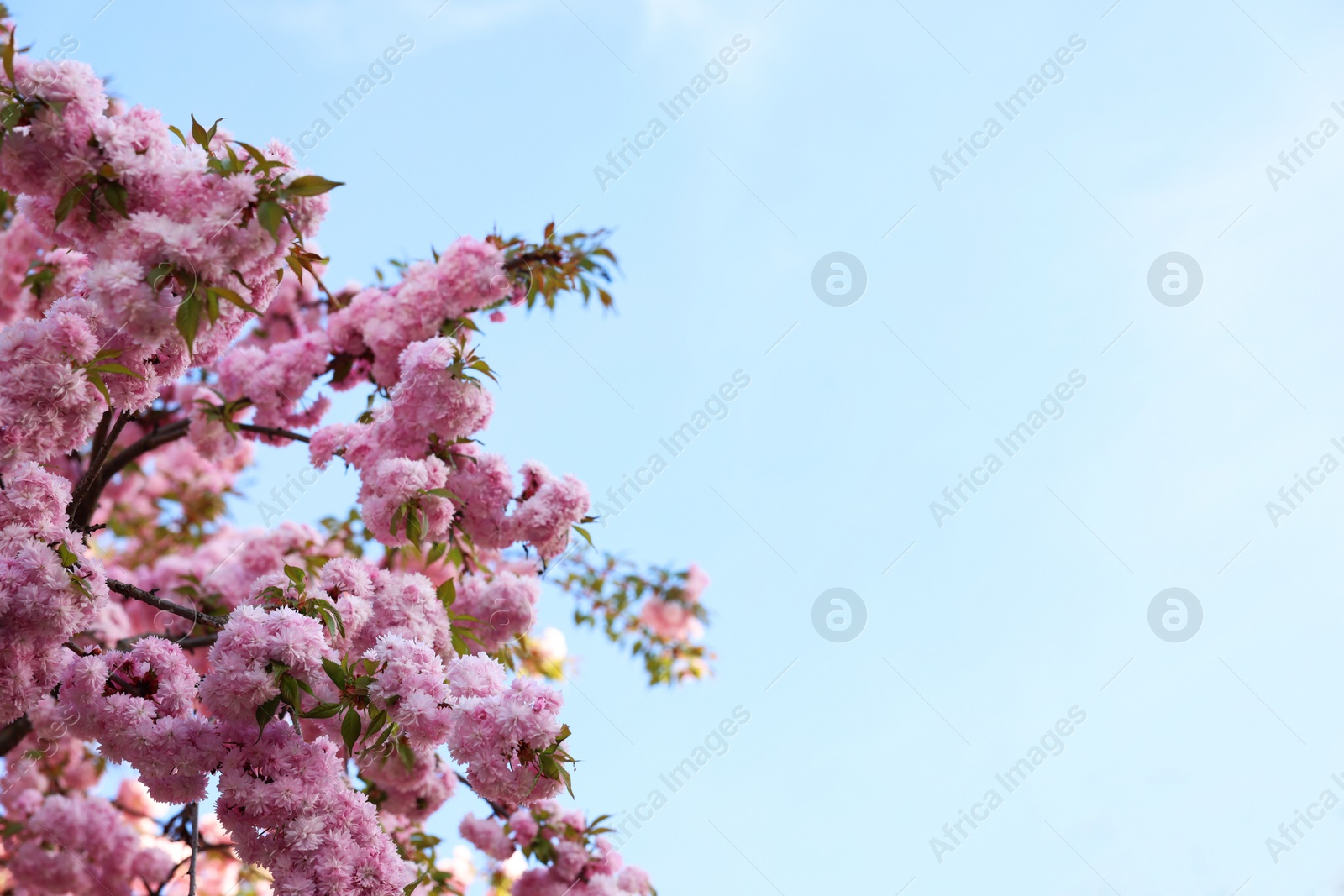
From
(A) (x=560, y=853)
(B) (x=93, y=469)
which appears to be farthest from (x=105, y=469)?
(A) (x=560, y=853)

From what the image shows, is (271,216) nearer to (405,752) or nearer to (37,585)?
(37,585)

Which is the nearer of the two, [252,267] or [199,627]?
[252,267]

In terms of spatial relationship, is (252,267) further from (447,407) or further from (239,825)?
(239,825)

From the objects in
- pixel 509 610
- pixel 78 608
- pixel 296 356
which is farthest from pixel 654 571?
pixel 78 608

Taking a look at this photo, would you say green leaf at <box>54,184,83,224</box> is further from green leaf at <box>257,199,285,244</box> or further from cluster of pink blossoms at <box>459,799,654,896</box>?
cluster of pink blossoms at <box>459,799,654,896</box>

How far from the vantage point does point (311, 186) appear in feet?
6.52

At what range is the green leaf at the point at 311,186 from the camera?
6.49ft

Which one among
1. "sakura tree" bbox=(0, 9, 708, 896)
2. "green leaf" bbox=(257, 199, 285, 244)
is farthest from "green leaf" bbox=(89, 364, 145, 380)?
"green leaf" bbox=(257, 199, 285, 244)

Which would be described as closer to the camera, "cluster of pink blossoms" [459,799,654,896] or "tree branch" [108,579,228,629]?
"tree branch" [108,579,228,629]

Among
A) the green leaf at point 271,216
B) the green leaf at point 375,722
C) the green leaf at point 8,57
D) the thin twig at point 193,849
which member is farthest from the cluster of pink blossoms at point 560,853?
the green leaf at point 8,57

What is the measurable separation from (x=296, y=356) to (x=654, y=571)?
A: 2499mm

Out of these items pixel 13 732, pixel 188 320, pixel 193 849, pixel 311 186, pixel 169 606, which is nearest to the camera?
pixel 188 320

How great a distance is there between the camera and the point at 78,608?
202 centimetres

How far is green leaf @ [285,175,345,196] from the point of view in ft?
6.49
